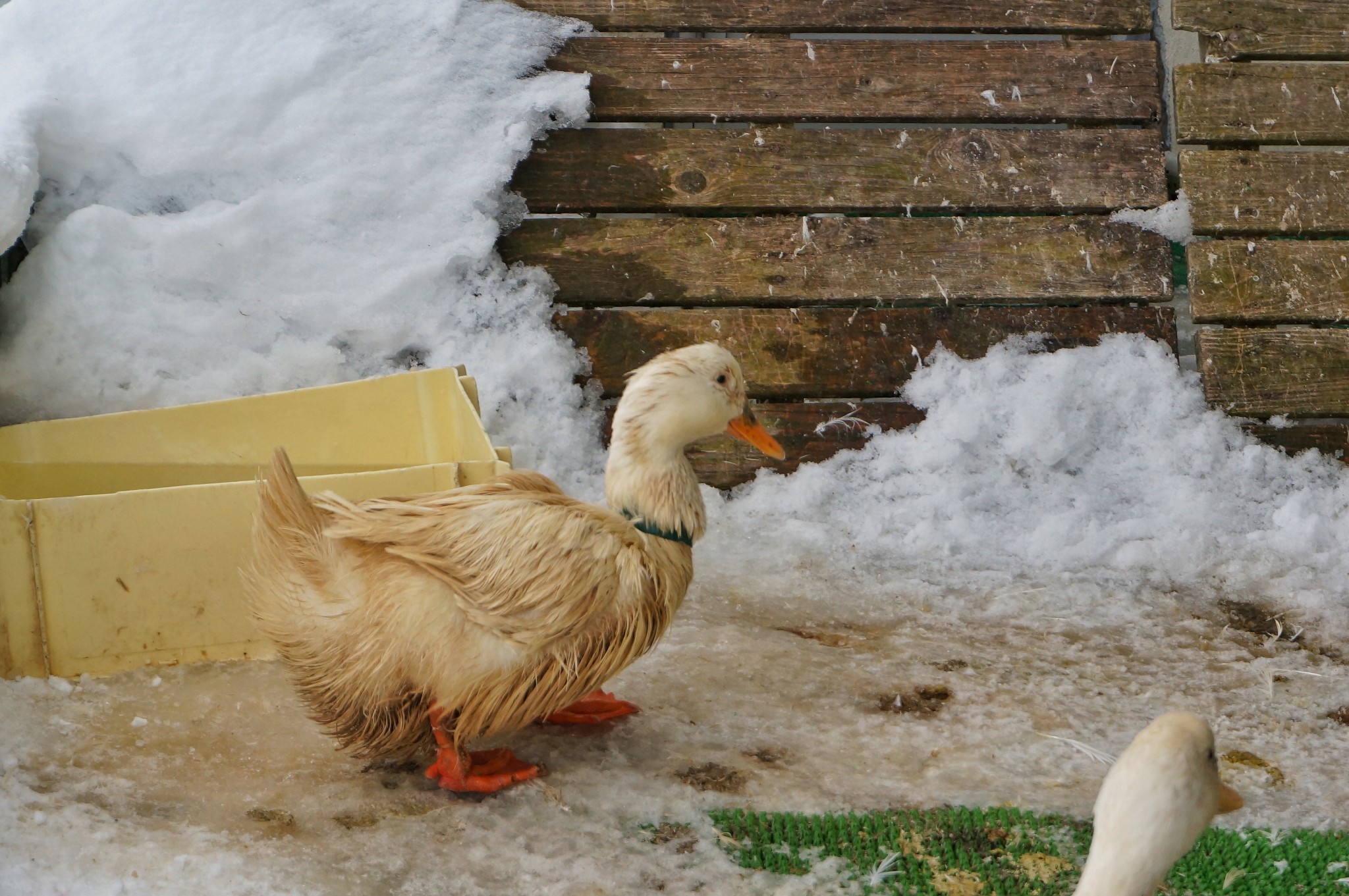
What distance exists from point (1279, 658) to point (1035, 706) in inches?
26.4

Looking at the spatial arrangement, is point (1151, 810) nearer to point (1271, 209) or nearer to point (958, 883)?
point (958, 883)

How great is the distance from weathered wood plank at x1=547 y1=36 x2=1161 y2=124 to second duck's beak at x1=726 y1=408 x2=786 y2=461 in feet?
4.59

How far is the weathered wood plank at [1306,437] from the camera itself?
3.49 metres

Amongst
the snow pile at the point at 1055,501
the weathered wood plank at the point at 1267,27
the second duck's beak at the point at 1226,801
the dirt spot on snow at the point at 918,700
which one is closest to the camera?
the second duck's beak at the point at 1226,801

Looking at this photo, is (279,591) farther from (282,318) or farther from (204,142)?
(204,142)

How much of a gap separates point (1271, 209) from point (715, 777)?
8.38 feet

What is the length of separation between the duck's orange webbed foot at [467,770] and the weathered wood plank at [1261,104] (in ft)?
8.95

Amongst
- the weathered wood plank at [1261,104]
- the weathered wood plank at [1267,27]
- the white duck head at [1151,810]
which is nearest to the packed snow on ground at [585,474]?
the white duck head at [1151,810]

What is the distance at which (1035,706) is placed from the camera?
2.39 metres

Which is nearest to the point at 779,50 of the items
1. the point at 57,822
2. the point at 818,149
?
the point at 818,149

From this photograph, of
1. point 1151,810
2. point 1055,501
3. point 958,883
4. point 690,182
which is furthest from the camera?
point 690,182

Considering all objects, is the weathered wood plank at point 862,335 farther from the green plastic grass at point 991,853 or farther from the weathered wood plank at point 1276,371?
the green plastic grass at point 991,853

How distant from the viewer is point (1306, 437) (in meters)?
3.51

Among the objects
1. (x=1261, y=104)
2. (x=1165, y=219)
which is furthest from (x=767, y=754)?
(x=1261, y=104)
